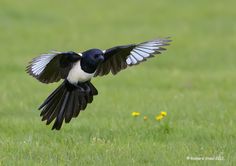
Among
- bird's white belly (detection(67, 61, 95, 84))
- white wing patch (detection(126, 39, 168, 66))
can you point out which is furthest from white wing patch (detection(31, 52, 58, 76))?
white wing patch (detection(126, 39, 168, 66))

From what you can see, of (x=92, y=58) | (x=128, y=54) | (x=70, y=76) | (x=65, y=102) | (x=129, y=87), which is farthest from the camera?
(x=129, y=87)

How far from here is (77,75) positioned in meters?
7.20

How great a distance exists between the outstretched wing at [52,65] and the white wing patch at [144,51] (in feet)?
2.22

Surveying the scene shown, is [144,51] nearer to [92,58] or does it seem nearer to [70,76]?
[92,58]

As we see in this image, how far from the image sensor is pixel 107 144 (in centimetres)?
749

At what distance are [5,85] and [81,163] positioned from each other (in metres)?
5.86

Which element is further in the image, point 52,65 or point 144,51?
point 144,51

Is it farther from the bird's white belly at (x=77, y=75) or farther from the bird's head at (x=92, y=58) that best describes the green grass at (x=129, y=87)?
the bird's head at (x=92, y=58)

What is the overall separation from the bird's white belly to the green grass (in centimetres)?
69

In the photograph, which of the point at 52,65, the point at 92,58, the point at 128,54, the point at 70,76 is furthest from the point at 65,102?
the point at 128,54

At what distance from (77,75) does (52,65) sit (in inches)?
13.3

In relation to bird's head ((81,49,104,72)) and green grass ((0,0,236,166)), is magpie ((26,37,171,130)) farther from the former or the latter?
green grass ((0,0,236,166))

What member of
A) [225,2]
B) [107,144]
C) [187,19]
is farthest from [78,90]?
[225,2]

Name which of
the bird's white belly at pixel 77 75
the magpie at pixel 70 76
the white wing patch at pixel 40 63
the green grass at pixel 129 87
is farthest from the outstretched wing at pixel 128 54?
the green grass at pixel 129 87
